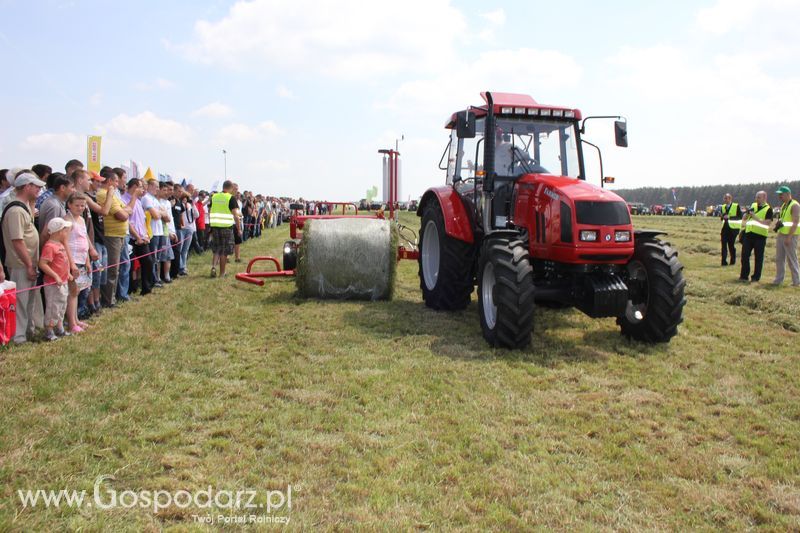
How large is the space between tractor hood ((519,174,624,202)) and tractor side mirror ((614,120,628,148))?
2.90 ft

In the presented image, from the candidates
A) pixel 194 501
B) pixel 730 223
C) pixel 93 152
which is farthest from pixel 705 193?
pixel 194 501

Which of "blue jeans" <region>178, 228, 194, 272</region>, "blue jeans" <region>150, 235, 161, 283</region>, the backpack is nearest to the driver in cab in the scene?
the backpack

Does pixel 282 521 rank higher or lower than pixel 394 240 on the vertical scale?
lower

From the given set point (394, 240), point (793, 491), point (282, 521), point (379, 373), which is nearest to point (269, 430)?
point (282, 521)

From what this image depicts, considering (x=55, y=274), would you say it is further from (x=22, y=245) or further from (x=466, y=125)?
(x=466, y=125)

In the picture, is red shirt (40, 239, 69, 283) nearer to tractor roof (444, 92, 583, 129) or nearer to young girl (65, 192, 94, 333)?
young girl (65, 192, 94, 333)

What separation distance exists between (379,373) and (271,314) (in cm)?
274

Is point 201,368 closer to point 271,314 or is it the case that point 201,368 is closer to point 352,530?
point 271,314

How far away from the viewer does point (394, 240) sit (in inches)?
313

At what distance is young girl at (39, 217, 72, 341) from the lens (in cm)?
568

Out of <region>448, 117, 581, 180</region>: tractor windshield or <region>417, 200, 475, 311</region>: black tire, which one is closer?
<region>448, 117, 581, 180</region>: tractor windshield

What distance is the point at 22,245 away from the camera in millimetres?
5473

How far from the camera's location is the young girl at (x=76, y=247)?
6.08m

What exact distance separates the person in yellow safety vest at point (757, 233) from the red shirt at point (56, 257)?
11.2m
